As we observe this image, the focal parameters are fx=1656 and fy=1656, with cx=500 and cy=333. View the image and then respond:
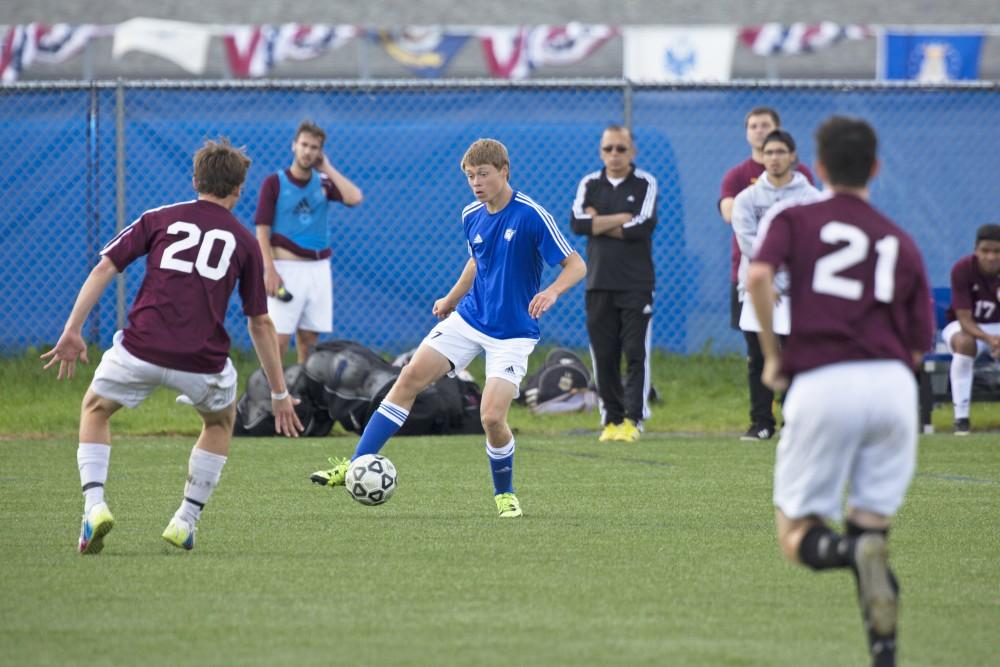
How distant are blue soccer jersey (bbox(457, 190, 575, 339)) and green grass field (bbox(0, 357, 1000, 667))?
97 cm

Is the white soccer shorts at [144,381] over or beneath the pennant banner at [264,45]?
beneath

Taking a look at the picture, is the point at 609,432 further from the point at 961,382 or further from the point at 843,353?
the point at 843,353

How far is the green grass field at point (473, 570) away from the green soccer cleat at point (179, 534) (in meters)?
0.07

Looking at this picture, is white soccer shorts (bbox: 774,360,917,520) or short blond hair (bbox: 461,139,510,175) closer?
white soccer shorts (bbox: 774,360,917,520)

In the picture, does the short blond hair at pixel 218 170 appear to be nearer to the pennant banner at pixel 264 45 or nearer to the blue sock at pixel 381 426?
the blue sock at pixel 381 426

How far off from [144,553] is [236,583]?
880 mm

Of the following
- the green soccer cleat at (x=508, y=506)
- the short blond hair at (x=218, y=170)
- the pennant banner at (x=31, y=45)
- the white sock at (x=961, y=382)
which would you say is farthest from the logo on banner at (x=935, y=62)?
the short blond hair at (x=218, y=170)

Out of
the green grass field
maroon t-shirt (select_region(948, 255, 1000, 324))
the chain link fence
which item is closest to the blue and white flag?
the chain link fence

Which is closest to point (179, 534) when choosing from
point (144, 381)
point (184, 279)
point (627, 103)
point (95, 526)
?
point (95, 526)

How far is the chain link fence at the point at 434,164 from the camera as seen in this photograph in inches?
552

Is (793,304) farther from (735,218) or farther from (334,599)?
(735,218)

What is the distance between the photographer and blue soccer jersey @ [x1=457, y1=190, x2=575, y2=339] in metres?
8.27

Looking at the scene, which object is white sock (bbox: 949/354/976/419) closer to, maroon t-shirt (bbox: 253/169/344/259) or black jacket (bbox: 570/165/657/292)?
black jacket (bbox: 570/165/657/292)

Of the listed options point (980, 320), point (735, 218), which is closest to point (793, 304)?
point (735, 218)
